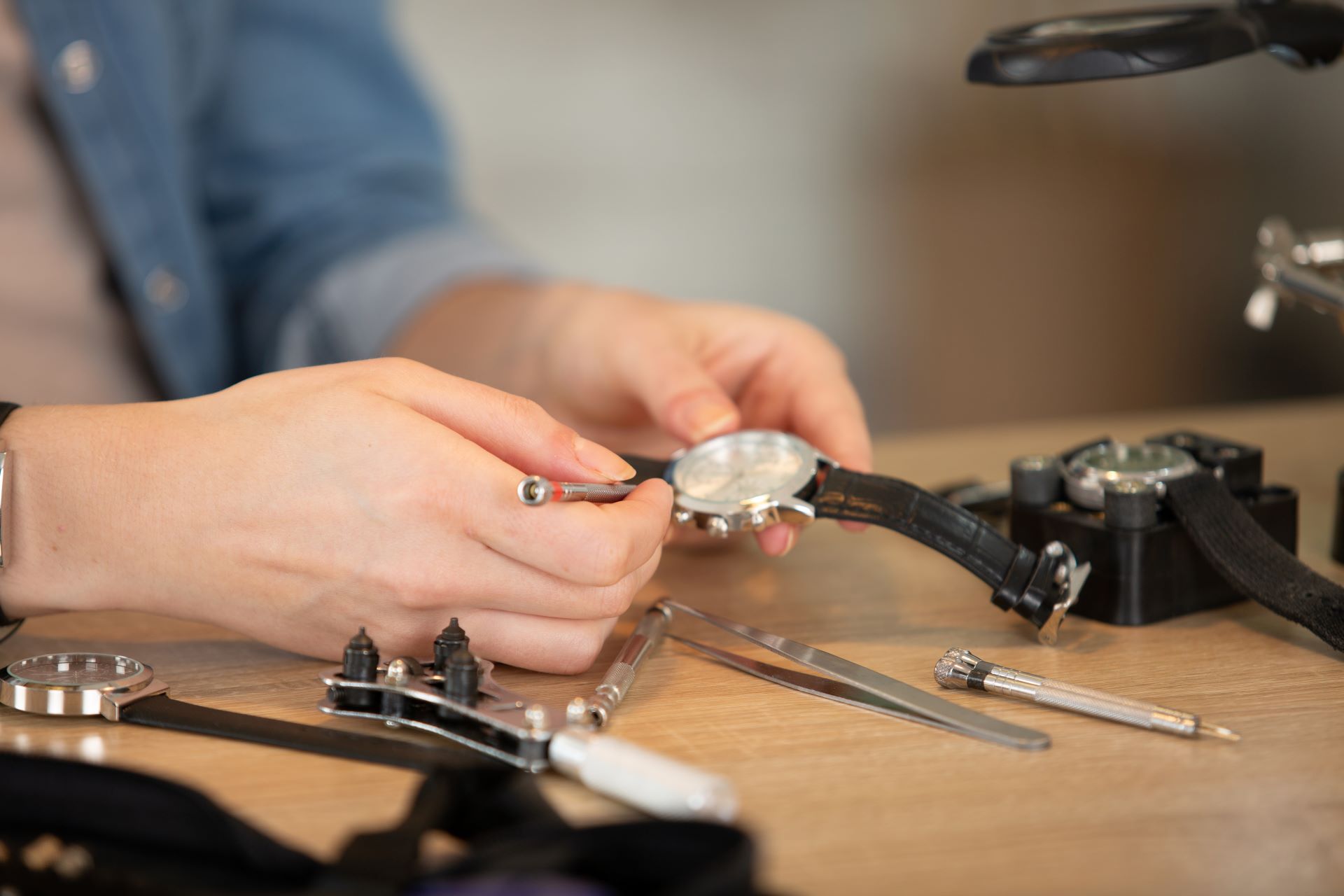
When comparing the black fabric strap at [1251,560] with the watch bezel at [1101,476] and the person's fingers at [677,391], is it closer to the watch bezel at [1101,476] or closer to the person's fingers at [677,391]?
the watch bezel at [1101,476]

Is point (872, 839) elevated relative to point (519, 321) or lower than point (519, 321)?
lower

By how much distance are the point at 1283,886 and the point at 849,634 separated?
0.92 feet

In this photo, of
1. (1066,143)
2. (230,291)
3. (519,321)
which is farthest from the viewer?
(1066,143)

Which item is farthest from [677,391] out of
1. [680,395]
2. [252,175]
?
[252,175]

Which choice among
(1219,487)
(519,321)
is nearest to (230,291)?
(519,321)

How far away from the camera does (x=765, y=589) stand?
2.48 ft

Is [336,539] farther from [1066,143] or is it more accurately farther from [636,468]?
[1066,143]

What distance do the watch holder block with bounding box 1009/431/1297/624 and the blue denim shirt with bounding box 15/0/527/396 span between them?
2.04 feet

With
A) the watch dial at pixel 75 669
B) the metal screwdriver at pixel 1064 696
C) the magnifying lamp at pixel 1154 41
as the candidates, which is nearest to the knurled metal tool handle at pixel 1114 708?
the metal screwdriver at pixel 1064 696

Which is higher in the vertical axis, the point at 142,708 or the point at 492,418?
the point at 492,418

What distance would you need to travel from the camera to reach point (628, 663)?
0.60 metres

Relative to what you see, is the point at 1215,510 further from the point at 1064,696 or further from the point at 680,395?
the point at 680,395

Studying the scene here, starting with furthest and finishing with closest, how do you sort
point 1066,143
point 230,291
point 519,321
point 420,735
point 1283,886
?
point 1066,143 → point 230,291 → point 519,321 → point 420,735 → point 1283,886

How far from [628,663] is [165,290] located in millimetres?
714
